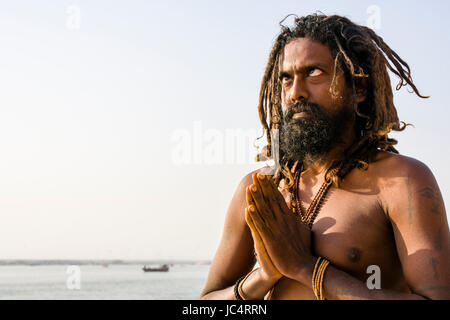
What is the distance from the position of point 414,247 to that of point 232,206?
1267 millimetres

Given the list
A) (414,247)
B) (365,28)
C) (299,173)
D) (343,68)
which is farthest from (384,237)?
(365,28)

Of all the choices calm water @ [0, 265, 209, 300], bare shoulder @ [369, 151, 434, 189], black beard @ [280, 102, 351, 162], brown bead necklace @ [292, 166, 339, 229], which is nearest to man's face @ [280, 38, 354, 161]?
black beard @ [280, 102, 351, 162]

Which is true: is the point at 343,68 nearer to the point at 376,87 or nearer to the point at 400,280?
the point at 376,87

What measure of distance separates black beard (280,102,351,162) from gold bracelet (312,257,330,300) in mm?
806

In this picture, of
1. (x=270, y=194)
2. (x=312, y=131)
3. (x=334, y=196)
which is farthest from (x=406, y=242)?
(x=312, y=131)

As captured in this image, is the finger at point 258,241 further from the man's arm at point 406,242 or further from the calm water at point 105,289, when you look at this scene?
the calm water at point 105,289

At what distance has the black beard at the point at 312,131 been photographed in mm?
3486

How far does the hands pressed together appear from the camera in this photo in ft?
9.77

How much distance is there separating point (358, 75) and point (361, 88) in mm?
154

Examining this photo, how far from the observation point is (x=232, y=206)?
3777 millimetres

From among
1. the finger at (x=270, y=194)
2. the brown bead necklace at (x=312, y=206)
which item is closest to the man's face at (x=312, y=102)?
the brown bead necklace at (x=312, y=206)

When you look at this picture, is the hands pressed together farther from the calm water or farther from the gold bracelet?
the calm water
